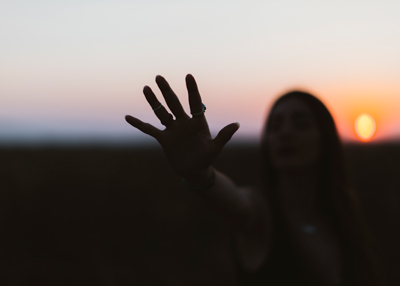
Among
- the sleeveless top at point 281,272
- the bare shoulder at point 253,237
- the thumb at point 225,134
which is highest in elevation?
the thumb at point 225,134

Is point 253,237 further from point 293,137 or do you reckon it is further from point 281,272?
point 293,137

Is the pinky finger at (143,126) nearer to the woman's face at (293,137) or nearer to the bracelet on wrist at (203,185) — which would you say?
the bracelet on wrist at (203,185)

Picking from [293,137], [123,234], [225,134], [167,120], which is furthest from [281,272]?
[123,234]

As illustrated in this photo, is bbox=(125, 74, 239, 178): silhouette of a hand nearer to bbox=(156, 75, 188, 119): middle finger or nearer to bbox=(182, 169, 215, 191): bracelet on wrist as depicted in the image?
bbox=(156, 75, 188, 119): middle finger

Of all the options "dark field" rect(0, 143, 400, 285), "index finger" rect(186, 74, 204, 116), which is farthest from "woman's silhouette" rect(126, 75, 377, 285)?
"dark field" rect(0, 143, 400, 285)

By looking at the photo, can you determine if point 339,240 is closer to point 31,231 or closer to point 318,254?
point 318,254

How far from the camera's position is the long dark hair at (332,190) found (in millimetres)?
2225

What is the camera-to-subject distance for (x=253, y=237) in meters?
2.19

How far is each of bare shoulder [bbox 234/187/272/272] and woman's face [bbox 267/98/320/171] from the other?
395 mm

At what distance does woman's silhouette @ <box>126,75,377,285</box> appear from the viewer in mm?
1622

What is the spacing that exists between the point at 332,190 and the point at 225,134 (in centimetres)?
140

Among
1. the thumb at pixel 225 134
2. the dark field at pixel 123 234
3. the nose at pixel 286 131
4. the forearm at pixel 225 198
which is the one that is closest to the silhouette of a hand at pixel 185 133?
the thumb at pixel 225 134

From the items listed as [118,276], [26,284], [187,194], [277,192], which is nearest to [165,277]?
[118,276]

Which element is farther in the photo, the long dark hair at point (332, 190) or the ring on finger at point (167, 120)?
the long dark hair at point (332, 190)
